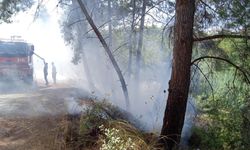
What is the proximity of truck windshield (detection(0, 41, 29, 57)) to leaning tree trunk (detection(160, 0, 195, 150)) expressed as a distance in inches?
611

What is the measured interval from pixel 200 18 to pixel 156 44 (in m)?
14.8

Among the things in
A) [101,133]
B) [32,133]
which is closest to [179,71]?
[101,133]

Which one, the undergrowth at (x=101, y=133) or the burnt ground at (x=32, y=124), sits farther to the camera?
the burnt ground at (x=32, y=124)

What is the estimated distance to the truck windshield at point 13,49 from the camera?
2092 centimetres

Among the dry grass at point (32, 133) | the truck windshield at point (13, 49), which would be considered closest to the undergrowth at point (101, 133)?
the dry grass at point (32, 133)

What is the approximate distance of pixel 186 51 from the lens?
7676 millimetres

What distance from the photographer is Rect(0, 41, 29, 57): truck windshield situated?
20.9 m

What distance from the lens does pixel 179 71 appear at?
7664 mm

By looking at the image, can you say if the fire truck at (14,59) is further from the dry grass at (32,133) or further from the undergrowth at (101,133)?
the undergrowth at (101,133)

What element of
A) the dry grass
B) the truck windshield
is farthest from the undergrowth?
the truck windshield

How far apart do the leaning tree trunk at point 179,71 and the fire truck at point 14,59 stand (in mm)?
15534

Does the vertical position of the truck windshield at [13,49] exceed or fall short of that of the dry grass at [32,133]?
it exceeds it

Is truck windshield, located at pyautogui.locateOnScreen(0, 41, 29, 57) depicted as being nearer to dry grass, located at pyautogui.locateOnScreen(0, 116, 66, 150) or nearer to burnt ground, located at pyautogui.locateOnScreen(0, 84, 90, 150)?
burnt ground, located at pyautogui.locateOnScreen(0, 84, 90, 150)

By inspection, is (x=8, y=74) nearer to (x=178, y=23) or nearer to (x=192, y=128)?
(x=192, y=128)
